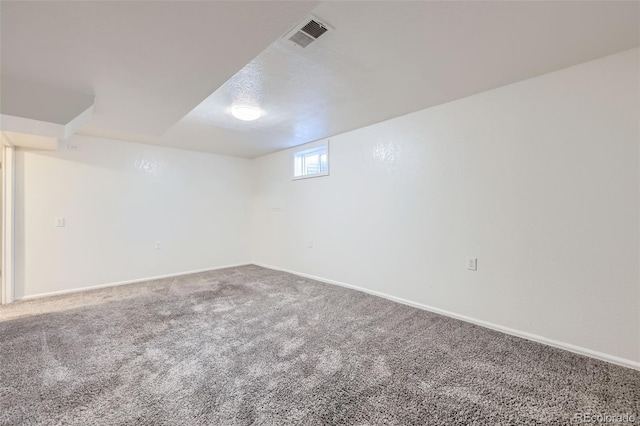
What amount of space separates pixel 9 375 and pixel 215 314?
56.3 inches

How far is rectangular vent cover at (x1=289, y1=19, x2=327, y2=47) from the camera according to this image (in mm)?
1561

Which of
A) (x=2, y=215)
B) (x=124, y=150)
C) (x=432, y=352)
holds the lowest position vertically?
(x=432, y=352)

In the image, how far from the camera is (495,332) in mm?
2373

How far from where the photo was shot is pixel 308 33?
1.63m

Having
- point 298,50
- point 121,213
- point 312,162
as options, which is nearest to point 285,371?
point 298,50

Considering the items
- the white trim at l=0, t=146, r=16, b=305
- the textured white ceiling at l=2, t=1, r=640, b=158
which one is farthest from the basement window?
the white trim at l=0, t=146, r=16, b=305

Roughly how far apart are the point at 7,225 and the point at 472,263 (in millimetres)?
5392

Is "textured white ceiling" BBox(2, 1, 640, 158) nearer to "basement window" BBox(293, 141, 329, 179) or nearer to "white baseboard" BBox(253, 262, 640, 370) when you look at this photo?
"basement window" BBox(293, 141, 329, 179)

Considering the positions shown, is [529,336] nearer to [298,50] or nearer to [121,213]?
[298,50]

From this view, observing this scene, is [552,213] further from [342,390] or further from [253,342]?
[253,342]

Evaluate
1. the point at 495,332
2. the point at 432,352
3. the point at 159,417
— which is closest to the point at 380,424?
the point at 432,352

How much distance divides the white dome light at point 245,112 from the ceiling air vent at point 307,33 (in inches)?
45.7

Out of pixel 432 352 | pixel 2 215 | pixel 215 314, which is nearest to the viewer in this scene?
pixel 432 352

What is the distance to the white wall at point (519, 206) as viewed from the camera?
189cm
